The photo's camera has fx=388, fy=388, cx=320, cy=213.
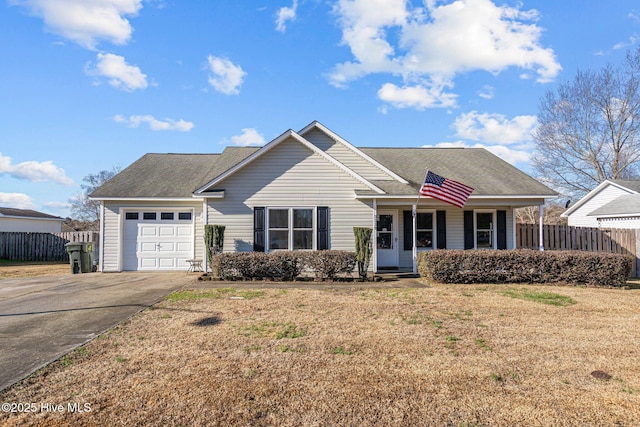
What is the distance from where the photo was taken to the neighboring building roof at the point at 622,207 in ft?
68.0

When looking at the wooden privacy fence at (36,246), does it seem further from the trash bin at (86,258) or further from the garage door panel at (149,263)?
the garage door panel at (149,263)

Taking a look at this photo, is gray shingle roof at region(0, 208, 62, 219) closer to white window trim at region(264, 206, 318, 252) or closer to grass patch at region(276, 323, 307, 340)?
white window trim at region(264, 206, 318, 252)

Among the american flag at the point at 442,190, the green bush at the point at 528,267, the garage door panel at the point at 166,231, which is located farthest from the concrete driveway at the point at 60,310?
the american flag at the point at 442,190

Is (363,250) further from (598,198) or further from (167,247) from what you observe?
(598,198)

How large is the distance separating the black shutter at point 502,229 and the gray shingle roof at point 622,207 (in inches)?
394

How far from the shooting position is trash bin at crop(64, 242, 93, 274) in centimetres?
1431

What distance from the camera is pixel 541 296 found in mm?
9328

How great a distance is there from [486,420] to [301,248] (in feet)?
33.6

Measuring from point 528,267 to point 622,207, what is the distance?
15.2m

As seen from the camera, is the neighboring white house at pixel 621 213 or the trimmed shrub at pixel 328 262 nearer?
the trimmed shrub at pixel 328 262

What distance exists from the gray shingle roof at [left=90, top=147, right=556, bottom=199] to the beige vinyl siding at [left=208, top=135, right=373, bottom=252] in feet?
3.94

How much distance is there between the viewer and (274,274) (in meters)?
11.6

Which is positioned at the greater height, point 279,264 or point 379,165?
point 379,165

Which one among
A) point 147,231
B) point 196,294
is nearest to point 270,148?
point 147,231
